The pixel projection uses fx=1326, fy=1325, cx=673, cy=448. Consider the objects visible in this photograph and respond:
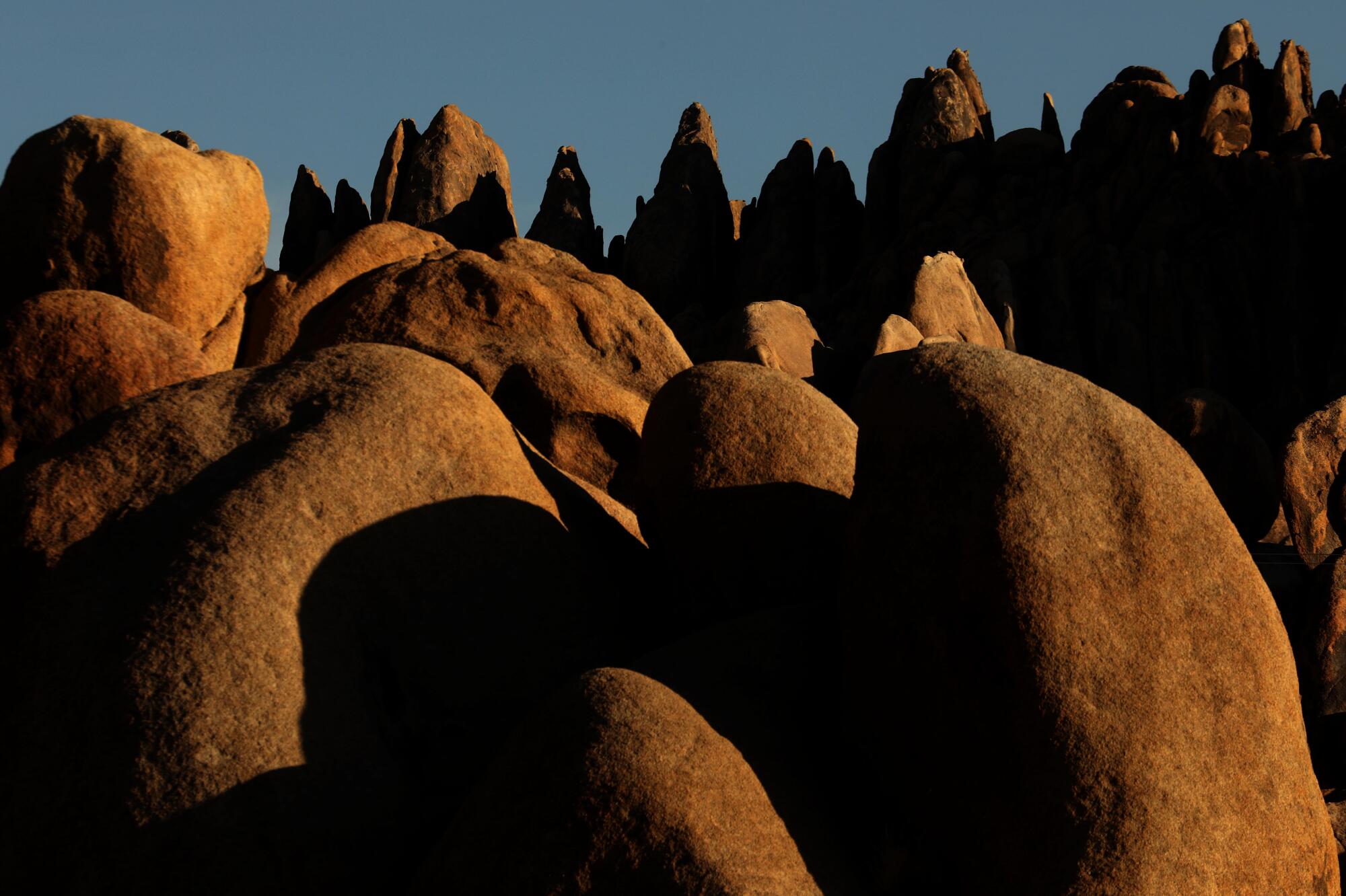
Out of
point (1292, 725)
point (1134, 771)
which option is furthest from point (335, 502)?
point (1292, 725)

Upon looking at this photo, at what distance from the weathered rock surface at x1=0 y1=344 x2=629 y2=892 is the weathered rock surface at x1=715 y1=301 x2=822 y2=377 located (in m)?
11.8

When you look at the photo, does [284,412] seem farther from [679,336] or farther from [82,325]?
[679,336]

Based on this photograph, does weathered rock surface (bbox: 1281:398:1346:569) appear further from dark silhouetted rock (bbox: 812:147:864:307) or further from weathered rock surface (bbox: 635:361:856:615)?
dark silhouetted rock (bbox: 812:147:864:307)

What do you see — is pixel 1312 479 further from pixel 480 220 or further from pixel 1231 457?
pixel 480 220

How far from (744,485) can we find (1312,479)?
24.9 feet

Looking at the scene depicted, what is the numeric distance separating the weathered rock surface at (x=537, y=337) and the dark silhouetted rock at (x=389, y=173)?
A: 1036 inches

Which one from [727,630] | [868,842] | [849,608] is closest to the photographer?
[868,842]

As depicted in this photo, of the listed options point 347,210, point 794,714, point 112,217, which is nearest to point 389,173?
point 347,210

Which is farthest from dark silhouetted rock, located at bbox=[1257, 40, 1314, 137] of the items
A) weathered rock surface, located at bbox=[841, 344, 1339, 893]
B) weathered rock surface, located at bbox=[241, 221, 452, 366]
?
weathered rock surface, located at bbox=[841, 344, 1339, 893]

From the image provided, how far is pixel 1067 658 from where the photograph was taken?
359 cm

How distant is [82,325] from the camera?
5.50 metres

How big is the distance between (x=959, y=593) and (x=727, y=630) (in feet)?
2.87

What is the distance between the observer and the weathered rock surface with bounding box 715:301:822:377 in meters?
17.4

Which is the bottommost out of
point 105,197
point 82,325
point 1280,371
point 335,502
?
point 1280,371
